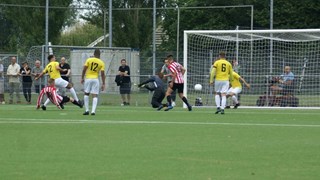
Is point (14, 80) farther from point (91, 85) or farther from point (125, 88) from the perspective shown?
point (91, 85)

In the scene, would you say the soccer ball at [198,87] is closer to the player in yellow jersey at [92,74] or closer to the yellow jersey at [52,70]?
the yellow jersey at [52,70]

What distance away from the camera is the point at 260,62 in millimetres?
36531

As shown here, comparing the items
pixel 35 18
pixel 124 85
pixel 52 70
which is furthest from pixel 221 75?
pixel 35 18

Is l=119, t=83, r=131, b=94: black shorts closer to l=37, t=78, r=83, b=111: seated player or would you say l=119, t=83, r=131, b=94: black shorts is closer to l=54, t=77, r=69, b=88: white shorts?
l=37, t=78, r=83, b=111: seated player

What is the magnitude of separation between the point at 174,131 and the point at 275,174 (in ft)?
23.9

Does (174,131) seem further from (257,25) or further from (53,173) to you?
(257,25)

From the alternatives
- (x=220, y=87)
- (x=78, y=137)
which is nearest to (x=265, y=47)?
(x=220, y=87)

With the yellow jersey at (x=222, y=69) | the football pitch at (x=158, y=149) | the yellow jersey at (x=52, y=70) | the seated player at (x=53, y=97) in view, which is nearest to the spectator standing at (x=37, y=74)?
the seated player at (x=53, y=97)

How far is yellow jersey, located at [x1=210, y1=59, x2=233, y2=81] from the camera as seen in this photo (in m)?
27.2

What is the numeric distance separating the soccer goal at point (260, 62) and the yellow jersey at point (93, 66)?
8236mm

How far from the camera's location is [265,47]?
1416 inches

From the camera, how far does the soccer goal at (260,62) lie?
3397 centimetres

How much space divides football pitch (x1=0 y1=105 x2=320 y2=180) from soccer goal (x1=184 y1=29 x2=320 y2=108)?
39.8 ft

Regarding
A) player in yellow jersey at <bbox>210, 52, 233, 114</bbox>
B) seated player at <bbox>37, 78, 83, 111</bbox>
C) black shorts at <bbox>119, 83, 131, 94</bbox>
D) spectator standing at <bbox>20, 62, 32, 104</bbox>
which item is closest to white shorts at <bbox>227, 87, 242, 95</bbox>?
player in yellow jersey at <bbox>210, 52, 233, 114</bbox>
